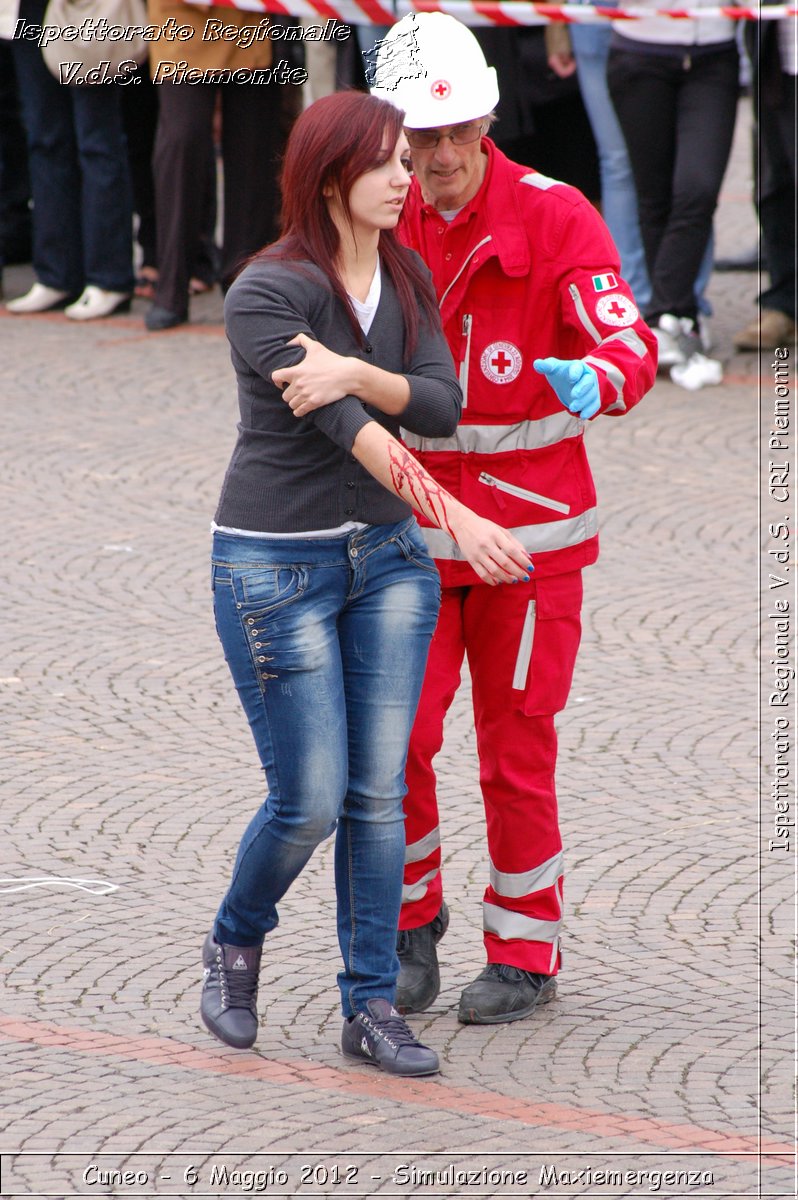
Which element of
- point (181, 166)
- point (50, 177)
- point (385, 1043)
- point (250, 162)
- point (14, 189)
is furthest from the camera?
point (14, 189)

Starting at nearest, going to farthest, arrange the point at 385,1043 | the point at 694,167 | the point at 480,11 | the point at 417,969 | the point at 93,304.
Answer: the point at 385,1043 < the point at 417,969 < the point at 694,167 < the point at 480,11 < the point at 93,304

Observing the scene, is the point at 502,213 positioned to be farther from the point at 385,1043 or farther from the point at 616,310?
the point at 385,1043

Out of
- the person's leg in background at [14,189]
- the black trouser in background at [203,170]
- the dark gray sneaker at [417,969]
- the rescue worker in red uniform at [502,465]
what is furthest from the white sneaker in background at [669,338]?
the dark gray sneaker at [417,969]

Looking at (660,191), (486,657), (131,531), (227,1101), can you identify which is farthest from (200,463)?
(227,1101)

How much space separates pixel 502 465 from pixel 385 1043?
1215mm

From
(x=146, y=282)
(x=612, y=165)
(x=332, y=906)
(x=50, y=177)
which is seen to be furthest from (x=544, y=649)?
(x=146, y=282)

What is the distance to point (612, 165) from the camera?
9.98 m

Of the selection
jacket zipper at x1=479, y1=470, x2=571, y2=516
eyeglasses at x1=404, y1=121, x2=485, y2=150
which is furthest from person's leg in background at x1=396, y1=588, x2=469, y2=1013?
eyeglasses at x1=404, y1=121, x2=485, y2=150

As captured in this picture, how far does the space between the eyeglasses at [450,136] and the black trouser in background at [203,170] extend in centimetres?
597

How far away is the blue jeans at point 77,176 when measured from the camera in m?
10.4

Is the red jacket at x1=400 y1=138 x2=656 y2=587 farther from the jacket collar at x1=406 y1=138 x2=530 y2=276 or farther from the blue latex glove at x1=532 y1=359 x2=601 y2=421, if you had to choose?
the blue latex glove at x1=532 y1=359 x2=601 y2=421

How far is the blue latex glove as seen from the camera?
11.9 feet

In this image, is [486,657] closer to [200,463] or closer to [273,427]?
[273,427]

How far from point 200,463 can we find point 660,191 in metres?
2.84
